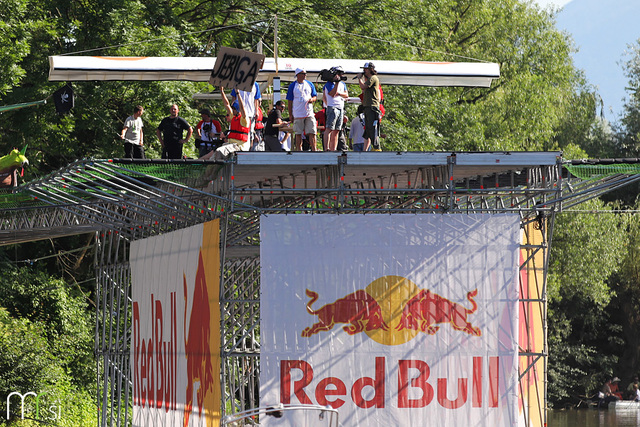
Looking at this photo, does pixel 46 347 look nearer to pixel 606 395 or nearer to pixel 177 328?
pixel 177 328

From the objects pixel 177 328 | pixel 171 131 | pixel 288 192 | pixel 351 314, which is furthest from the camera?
pixel 171 131

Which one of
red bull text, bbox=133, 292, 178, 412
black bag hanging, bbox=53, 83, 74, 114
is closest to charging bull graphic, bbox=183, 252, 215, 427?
red bull text, bbox=133, 292, 178, 412

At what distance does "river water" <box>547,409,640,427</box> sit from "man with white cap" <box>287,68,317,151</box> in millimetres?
22099

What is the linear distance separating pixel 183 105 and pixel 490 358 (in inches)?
521

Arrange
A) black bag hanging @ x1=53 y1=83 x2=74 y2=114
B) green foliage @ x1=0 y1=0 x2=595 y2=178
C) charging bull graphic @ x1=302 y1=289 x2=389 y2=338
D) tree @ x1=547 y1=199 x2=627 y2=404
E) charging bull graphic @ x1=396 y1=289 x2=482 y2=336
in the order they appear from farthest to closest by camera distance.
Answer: tree @ x1=547 y1=199 x2=627 y2=404, green foliage @ x1=0 y1=0 x2=595 y2=178, black bag hanging @ x1=53 y1=83 x2=74 y2=114, charging bull graphic @ x1=396 y1=289 x2=482 y2=336, charging bull graphic @ x1=302 y1=289 x2=389 y2=338

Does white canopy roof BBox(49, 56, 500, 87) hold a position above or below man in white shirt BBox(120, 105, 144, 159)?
above

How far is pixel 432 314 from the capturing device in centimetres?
1545

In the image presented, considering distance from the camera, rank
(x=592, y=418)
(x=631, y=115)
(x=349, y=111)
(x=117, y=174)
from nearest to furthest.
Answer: (x=117, y=174), (x=349, y=111), (x=592, y=418), (x=631, y=115)

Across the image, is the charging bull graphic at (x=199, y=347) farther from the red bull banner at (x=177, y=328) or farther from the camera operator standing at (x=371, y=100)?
the camera operator standing at (x=371, y=100)

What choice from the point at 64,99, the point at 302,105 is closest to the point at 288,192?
the point at 302,105

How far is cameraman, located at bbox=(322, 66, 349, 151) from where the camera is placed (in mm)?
16703

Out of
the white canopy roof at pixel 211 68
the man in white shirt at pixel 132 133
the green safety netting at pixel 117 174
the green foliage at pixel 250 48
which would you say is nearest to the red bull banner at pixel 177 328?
the green safety netting at pixel 117 174

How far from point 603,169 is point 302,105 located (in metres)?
4.82

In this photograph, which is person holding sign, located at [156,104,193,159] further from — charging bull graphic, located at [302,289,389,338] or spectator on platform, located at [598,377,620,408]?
spectator on platform, located at [598,377,620,408]
